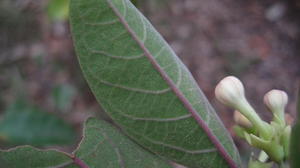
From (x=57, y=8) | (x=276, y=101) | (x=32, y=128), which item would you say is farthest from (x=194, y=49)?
(x=276, y=101)

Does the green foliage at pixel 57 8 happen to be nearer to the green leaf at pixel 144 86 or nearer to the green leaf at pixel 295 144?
the green leaf at pixel 144 86

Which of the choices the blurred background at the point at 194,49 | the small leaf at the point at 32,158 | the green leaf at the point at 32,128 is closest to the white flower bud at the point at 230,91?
the small leaf at the point at 32,158

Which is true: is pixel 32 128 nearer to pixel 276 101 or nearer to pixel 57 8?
pixel 57 8

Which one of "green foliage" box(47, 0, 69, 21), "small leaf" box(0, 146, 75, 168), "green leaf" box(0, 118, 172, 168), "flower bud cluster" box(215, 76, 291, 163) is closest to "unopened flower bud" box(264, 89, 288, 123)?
"flower bud cluster" box(215, 76, 291, 163)

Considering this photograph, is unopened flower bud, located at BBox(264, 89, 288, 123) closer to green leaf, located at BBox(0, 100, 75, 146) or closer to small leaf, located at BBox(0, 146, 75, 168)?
small leaf, located at BBox(0, 146, 75, 168)

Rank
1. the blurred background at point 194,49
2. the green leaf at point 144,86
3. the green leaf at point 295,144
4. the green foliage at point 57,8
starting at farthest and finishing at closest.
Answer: the blurred background at point 194,49 → the green foliage at point 57,8 → the green leaf at point 144,86 → the green leaf at point 295,144

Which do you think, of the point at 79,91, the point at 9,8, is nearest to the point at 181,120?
the point at 79,91
